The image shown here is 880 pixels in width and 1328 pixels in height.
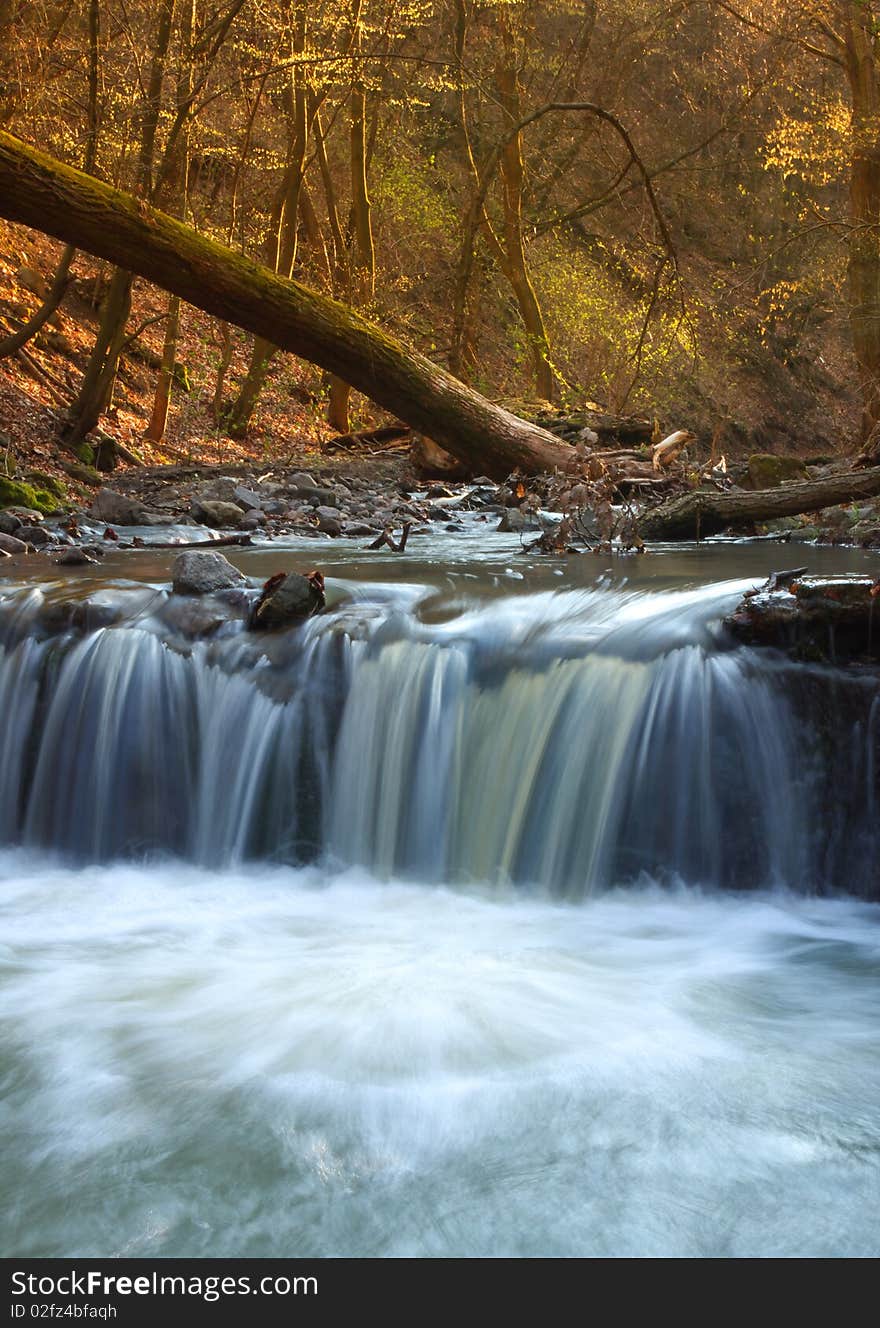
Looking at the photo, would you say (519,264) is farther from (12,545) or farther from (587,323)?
(12,545)

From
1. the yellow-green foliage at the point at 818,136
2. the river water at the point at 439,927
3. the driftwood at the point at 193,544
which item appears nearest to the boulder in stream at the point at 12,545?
the driftwood at the point at 193,544

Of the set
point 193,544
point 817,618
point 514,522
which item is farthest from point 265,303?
point 817,618

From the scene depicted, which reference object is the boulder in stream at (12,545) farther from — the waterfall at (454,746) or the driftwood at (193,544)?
the waterfall at (454,746)

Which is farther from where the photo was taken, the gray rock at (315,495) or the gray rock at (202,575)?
the gray rock at (315,495)

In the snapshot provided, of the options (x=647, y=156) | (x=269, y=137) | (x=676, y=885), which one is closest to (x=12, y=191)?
(x=676, y=885)

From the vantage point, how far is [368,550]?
30.3 ft

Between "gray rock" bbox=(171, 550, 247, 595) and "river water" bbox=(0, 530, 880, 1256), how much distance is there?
20cm

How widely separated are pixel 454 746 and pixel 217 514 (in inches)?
231

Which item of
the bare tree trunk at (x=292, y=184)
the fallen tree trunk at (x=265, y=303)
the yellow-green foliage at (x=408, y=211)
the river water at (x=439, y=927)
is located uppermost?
the yellow-green foliage at (x=408, y=211)

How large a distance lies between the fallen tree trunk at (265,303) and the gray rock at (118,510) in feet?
6.07

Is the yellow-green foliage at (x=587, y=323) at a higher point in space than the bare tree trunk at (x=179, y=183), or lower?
higher

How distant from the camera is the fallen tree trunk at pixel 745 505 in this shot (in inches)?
371

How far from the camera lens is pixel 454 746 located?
5598 millimetres
